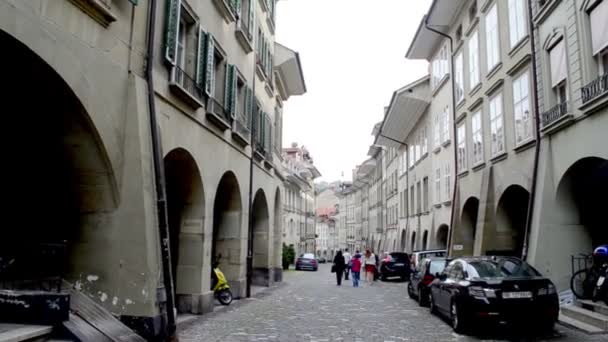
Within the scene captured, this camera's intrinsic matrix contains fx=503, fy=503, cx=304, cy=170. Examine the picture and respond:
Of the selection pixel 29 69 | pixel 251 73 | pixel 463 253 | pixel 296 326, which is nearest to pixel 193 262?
pixel 296 326

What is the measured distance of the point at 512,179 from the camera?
16.1 meters

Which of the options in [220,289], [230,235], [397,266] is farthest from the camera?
[397,266]

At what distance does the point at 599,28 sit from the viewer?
11102 mm

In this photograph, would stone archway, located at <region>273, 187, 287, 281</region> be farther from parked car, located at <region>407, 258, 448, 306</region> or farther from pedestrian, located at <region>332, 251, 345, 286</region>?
parked car, located at <region>407, 258, 448, 306</region>

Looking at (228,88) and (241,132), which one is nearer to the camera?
(228,88)

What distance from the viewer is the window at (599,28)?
428 inches

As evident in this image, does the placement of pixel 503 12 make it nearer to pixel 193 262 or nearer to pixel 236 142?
pixel 236 142

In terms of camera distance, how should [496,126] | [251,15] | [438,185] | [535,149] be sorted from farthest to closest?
[438,185], [251,15], [496,126], [535,149]

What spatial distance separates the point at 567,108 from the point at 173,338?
34.6ft

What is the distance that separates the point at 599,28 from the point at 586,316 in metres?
6.26

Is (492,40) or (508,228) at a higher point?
(492,40)

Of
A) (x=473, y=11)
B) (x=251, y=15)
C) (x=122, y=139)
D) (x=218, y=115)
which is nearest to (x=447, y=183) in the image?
(x=473, y=11)

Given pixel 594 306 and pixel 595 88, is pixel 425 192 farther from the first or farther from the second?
pixel 594 306

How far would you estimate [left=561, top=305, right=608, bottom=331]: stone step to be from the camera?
9844mm
